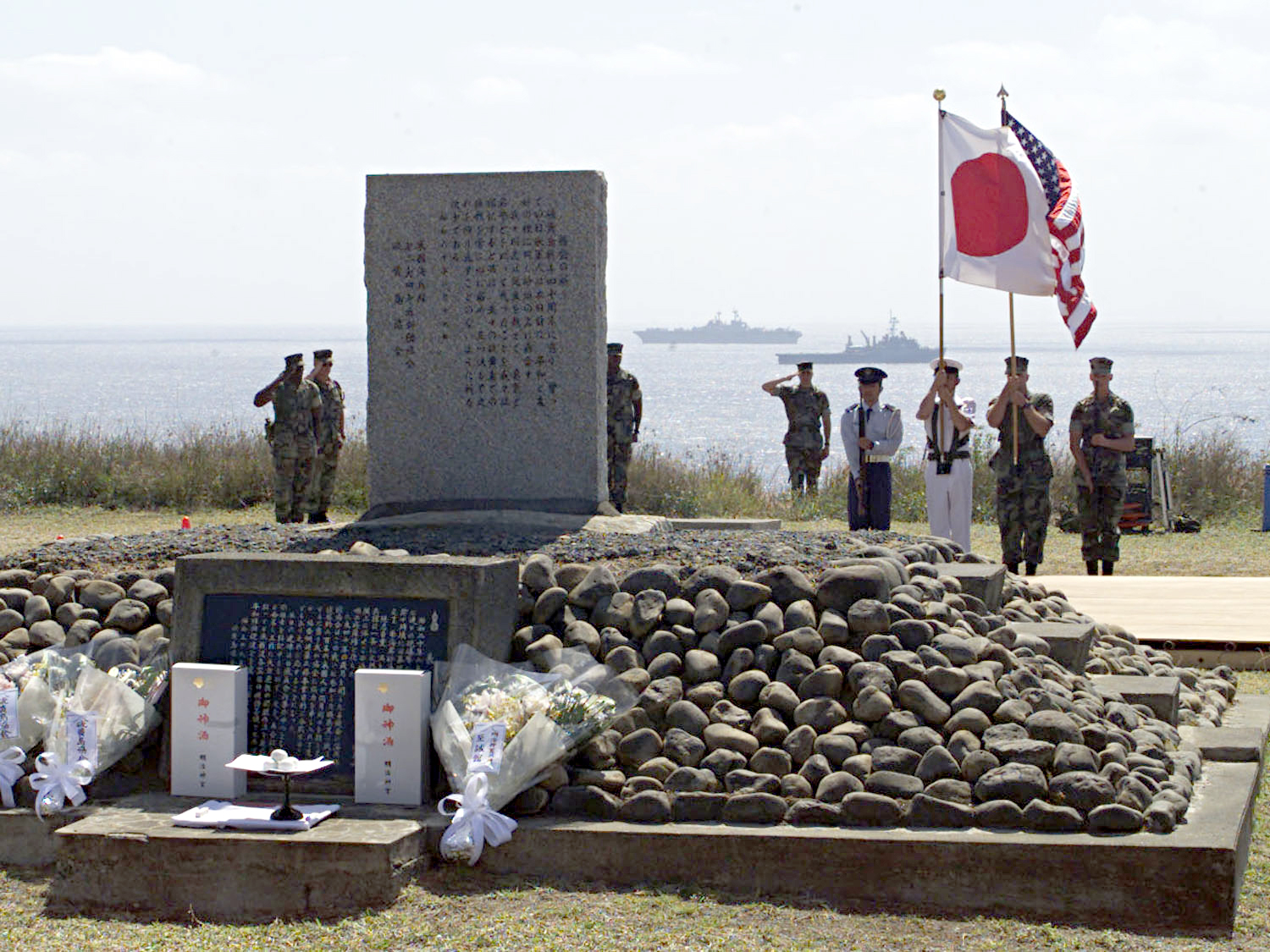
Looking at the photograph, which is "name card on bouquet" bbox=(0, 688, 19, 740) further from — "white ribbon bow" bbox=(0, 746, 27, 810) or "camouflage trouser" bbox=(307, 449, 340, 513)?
"camouflage trouser" bbox=(307, 449, 340, 513)

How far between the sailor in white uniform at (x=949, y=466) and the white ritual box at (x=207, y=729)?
5452 millimetres

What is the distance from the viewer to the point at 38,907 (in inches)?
185

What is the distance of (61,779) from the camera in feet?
17.3

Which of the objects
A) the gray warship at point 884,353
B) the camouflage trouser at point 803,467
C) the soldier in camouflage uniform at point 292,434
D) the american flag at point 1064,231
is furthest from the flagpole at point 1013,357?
the gray warship at point 884,353

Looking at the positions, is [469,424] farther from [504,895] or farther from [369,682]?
[504,895]

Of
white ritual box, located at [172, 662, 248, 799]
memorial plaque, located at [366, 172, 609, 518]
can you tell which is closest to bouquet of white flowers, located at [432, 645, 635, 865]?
white ritual box, located at [172, 662, 248, 799]

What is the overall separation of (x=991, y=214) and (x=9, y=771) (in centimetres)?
604

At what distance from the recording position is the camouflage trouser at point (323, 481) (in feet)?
47.4

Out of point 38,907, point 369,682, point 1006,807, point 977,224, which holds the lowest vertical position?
point 38,907

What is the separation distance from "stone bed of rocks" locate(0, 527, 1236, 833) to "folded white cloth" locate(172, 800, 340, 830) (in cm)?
61

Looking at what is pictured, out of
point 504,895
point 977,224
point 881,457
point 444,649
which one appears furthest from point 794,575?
point 881,457

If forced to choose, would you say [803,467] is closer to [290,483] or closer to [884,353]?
[290,483]

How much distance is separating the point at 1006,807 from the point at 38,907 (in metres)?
2.80

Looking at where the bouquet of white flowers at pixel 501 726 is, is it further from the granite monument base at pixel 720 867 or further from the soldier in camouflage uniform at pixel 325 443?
the soldier in camouflage uniform at pixel 325 443
